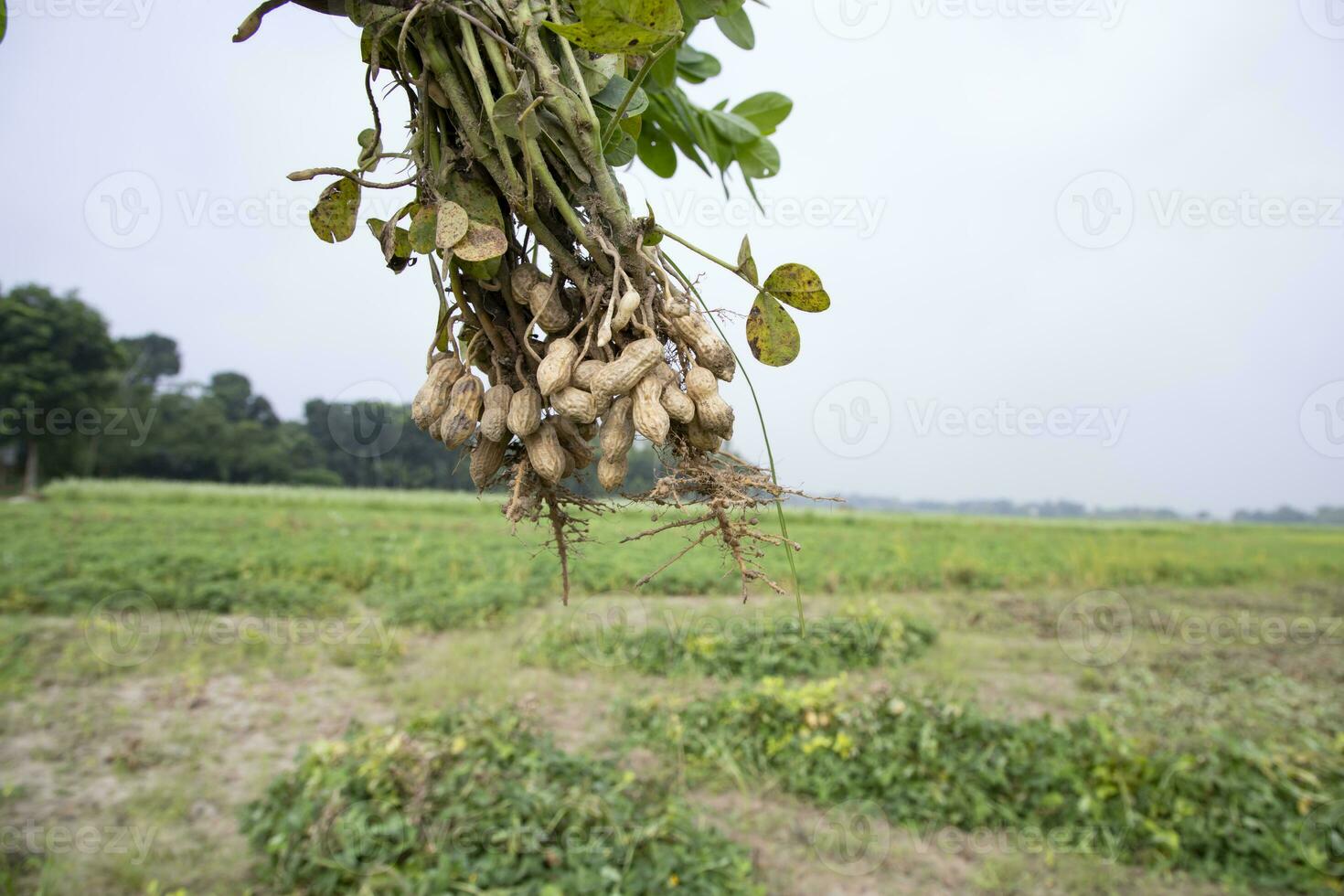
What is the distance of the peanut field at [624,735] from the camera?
3969 mm

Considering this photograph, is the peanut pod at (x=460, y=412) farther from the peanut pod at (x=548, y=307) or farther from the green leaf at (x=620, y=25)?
the green leaf at (x=620, y=25)

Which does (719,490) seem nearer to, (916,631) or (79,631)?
(916,631)

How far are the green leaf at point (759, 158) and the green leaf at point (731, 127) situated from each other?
2 cm

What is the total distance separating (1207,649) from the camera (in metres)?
9.67

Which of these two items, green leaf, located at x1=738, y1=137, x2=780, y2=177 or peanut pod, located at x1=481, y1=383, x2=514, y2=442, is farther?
green leaf, located at x1=738, y1=137, x2=780, y2=177

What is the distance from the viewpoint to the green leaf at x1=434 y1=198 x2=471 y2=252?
2.56ft

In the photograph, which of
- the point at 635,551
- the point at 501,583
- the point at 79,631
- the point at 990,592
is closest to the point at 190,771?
the point at 79,631

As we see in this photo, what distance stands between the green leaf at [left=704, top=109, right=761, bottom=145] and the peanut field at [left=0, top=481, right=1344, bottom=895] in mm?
951

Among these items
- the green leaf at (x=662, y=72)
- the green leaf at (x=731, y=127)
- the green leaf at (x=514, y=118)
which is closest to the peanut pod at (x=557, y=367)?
the green leaf at (x=514, y=118)

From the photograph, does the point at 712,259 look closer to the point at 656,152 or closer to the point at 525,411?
the point at 525,411

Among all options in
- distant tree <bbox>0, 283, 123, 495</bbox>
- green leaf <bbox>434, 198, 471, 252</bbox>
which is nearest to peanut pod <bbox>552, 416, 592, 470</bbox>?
green leaf <bbox>434, 198, 471, 252</bbox>

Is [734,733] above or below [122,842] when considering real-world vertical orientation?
above

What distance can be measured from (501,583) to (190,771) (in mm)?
6043

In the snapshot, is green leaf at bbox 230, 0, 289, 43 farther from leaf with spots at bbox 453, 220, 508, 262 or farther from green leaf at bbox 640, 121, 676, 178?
green leaf at bbox 640, 121, 676, 178
